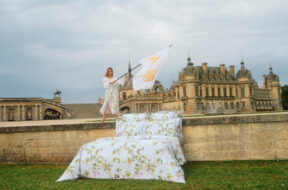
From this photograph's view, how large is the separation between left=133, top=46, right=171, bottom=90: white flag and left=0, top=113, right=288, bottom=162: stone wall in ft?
4.51

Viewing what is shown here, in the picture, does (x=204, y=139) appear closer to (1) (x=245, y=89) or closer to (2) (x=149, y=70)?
(2) (x=149, y=70)

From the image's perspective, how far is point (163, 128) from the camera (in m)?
6.42

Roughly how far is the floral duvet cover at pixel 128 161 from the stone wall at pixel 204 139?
6.06 feet

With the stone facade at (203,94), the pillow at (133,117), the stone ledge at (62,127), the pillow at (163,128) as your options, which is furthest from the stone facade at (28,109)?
the pillow at (163,128)

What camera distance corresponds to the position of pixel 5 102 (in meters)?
44.8

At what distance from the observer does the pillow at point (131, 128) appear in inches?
260

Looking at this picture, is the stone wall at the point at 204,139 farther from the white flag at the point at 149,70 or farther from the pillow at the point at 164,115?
the white flag at the point at 149,70

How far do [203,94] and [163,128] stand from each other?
53.0 metres

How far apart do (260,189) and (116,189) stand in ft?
7.33

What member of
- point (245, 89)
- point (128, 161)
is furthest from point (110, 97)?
point (245, 89)

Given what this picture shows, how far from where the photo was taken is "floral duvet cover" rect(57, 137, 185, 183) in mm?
5094

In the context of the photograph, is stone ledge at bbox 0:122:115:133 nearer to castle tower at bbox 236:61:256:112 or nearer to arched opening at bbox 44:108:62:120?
arched opening at bbox 44:108:62:120

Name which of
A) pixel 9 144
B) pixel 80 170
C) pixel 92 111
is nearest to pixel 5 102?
pixel 92 111

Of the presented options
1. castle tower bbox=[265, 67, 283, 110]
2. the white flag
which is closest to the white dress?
the white flag
